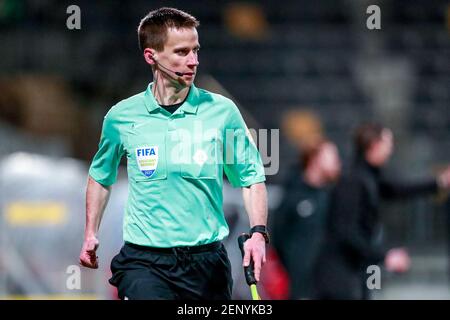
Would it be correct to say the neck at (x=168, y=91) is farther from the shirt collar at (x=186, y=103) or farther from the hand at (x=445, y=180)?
the hand at (x=445, y=180)

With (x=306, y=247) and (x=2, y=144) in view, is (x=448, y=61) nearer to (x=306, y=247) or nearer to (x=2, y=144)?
(x=2, y=144)

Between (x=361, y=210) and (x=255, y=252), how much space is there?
347 cm

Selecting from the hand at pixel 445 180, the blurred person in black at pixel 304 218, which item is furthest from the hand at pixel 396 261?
the blurred person in black at pixel 304 218

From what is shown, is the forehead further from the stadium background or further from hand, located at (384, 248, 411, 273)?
the stadium background

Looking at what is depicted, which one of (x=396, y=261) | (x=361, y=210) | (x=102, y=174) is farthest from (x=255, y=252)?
(x=361, y=210)

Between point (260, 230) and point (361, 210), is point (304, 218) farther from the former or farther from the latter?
point (260, 230)

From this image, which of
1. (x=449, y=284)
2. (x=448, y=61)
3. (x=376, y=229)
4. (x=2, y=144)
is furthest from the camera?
(x=448, y=61)

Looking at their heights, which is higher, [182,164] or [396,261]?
[182,164]

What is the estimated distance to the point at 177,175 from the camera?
16.1ft

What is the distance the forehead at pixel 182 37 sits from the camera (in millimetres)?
4914

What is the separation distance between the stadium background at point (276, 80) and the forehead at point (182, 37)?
5.32m

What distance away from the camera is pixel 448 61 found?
19.9 meters
